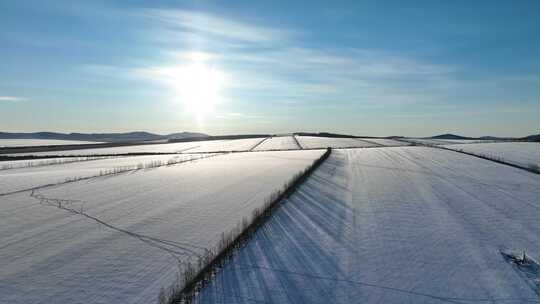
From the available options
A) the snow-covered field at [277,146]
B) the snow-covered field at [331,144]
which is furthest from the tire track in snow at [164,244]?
the snow-covered field at [331,144]

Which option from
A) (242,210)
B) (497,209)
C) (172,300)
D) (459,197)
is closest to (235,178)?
(242,210)

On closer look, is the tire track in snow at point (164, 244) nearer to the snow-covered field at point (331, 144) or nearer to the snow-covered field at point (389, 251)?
the snow-covered field at point (389, 251)

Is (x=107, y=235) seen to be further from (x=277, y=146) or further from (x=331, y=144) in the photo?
(x=331, y=144)

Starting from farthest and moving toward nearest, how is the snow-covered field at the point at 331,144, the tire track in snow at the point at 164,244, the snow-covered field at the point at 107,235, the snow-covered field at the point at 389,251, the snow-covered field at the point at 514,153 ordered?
1. the snow-covered field at the point at 331,144
2. the snow-covered field at the point at 514,153
3. the tire track in snow at the point at 164,244
4. the snow-covered field at the point at 107,235
5. the snow-covered field at the point at 389,251

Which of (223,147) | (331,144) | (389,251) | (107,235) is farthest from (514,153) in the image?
(107,235)

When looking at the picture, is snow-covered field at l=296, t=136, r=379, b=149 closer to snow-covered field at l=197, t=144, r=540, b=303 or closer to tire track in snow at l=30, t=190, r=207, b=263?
snow-covered field at l=197, t=144, r=540, b=303
